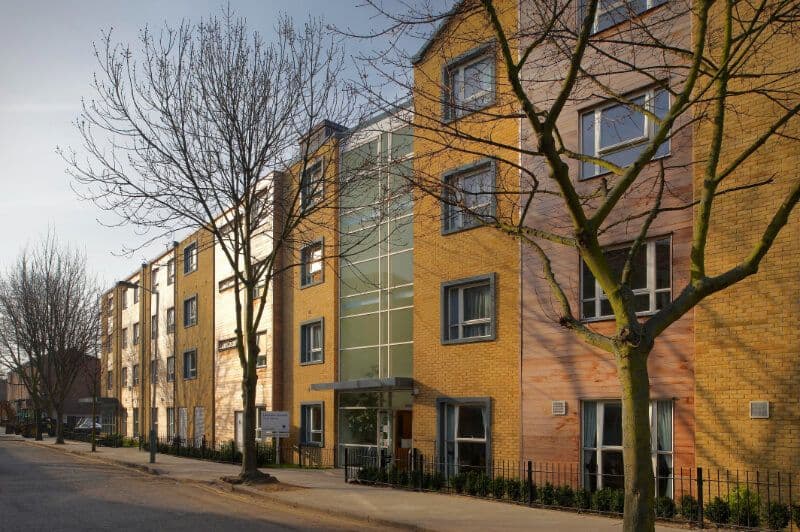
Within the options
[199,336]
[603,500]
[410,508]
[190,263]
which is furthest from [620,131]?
[190,263]

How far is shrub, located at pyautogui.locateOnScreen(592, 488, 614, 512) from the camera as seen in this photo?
14.3 metres

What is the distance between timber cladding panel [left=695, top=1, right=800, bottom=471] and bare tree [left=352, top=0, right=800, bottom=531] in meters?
0.08

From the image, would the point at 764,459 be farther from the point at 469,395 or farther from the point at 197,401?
the point at 197,401

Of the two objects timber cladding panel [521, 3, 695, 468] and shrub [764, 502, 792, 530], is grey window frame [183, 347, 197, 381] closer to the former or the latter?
timber cladding panel [521, 3, 695, 468]

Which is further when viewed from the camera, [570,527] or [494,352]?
[494,352]

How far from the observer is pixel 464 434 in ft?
64.1

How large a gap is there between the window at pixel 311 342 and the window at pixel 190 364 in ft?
41.4

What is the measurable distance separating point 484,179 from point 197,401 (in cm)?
2385

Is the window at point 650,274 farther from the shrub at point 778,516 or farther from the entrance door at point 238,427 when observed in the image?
the entrance door at point 238,427

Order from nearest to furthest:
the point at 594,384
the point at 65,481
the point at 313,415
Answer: the point at 594,384 < the point at 65,481 < the point at 313,415

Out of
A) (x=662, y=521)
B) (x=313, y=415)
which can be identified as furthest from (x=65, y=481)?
(x=662, y=521)

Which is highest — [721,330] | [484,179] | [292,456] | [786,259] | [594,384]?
[484,179]

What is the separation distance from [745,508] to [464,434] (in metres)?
7.80

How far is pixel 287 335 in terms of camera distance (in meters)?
29.9
